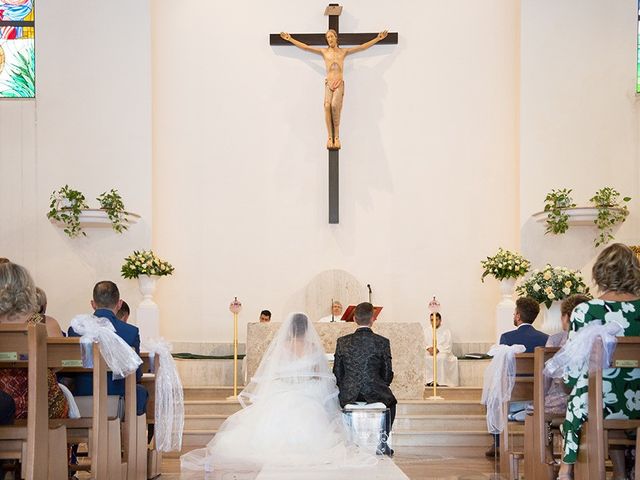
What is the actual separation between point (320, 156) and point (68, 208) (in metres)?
3.36

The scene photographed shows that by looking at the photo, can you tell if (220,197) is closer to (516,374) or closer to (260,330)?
(260,330)

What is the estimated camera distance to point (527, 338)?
7543 mm

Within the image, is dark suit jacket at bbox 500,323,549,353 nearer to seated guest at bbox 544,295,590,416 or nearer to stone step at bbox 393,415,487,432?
seated guest at bbox 544,295,590,416

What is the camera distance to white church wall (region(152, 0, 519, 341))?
486 inches

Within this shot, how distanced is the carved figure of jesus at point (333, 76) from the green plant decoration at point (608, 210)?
3302mm

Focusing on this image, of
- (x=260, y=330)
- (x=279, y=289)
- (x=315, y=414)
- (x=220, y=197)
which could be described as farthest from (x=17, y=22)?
(x=315, y=414)

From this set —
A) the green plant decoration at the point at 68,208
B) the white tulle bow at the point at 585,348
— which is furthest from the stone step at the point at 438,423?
the green plant decoration at the point at 68,208

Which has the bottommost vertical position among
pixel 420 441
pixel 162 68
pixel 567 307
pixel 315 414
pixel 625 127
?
pixel 420 441

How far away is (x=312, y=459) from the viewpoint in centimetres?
725

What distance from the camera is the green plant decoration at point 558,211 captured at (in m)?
11.0

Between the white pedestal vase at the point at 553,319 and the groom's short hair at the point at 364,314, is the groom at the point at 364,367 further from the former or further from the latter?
the white pedestal vase at the point at 553,319

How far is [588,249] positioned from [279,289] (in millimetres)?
3962

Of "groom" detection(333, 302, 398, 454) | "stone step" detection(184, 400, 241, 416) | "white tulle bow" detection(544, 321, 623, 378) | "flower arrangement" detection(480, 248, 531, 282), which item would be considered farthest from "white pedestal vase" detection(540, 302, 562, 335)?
"white tulle bow" detection(544, 321, 623, 378)

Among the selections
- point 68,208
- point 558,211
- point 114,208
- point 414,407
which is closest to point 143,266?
point 114,208
